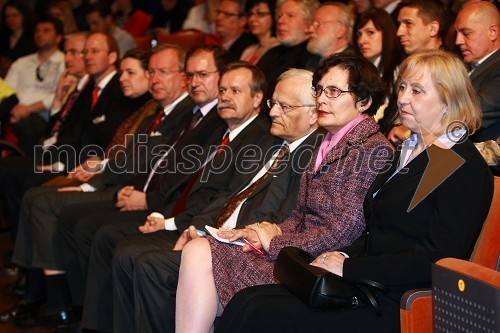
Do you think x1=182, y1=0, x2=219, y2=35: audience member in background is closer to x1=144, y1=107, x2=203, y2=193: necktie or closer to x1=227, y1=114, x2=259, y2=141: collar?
x1=144, y1=107, x2=203, y2=193: necktie

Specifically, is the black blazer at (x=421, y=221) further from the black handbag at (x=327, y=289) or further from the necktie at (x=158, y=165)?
the necktie at (x=158, y=165)

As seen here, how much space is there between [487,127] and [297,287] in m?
1.28

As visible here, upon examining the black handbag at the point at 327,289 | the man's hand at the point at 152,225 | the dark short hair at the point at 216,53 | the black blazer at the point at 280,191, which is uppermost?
the dark short hair at the point at 216,53

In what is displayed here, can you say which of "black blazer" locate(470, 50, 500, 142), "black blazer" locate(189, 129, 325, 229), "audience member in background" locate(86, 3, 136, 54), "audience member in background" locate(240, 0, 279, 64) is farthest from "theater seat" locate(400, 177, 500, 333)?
"audience member in background" locate(86, 3, 136, 54)

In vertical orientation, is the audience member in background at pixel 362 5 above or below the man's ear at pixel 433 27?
above

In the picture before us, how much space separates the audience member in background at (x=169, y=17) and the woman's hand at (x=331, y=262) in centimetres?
522

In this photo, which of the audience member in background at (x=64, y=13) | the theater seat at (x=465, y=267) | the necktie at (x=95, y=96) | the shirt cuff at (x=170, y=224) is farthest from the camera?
the audience member in background at (x=64, y=13)

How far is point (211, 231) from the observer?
11.6 ft

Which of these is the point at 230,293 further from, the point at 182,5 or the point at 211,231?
the point at 182,5

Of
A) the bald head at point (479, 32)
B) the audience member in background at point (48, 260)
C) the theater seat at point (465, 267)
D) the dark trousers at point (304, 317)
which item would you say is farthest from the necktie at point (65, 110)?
the theater seat at point (465, 267)

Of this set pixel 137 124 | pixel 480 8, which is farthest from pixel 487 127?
pixel 137 124

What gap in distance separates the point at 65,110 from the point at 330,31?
7.23 ft

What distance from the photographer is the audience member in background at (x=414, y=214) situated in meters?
2.85

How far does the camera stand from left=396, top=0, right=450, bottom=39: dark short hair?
437cm
